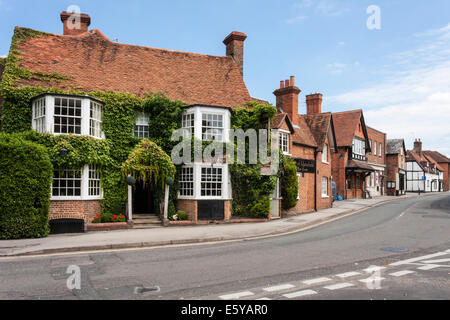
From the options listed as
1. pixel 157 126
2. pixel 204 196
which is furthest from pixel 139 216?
pixel 157 126

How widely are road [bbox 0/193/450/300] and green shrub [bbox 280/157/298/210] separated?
841cm

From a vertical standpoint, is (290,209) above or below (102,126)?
below

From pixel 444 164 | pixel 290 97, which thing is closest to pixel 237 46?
pixel 290 97

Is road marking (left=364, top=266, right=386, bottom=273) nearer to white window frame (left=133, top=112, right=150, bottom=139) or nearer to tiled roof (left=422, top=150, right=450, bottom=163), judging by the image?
white window frame (left=133, top=112, right=150, bottom=139)

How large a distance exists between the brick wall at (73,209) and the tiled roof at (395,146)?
4348 cm

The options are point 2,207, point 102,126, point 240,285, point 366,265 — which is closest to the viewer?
point 240,285

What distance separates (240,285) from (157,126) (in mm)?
12782

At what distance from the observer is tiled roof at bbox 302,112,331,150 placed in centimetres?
2638

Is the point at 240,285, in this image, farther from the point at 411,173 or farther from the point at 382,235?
the point at 411,173

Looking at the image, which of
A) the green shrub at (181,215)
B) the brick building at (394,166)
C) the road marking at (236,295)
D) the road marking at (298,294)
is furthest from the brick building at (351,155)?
the road marking at (236,295)

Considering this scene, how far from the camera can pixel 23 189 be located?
42.5 feet

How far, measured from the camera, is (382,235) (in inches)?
541

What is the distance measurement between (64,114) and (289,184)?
13243 millimetres

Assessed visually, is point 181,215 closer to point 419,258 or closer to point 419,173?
point 419,258
